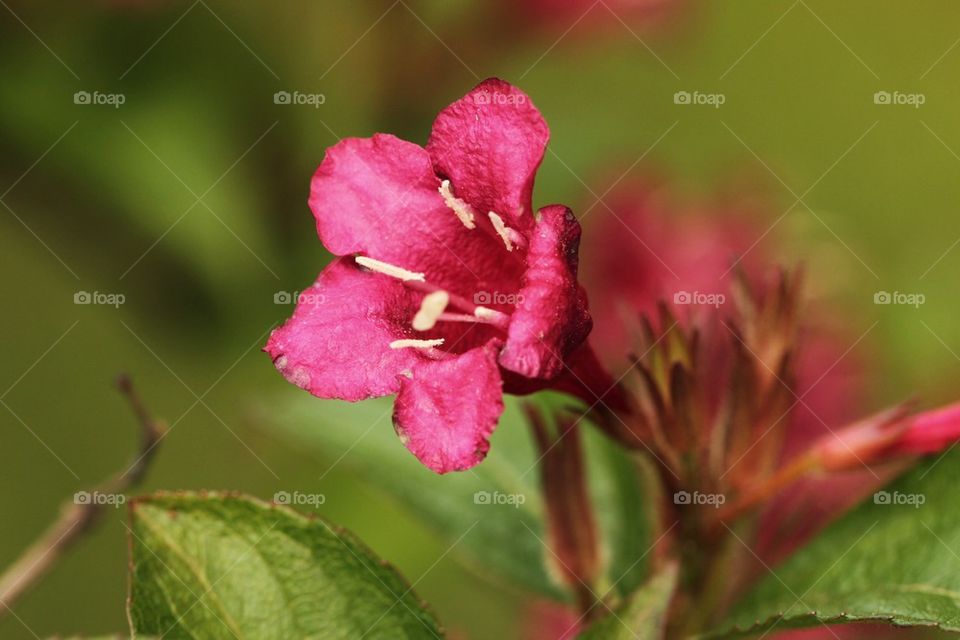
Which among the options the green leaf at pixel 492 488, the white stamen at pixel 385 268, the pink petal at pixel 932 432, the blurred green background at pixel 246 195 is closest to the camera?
the white stamen at pixel 385 268

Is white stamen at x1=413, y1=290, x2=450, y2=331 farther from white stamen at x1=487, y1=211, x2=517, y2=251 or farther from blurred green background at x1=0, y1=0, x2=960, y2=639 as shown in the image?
blurred green background at x1=0, y1=0, x2=960, y2=639

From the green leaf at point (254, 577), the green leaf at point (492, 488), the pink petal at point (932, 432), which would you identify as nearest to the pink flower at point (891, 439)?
the pink petal at point (932, 432)

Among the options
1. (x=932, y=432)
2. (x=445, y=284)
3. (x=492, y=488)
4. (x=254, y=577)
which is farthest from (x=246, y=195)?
(x=932, y=432)

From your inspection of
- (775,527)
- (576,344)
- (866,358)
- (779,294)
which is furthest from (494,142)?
(866,358)

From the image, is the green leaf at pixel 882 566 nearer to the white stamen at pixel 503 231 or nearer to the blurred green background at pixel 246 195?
the white stamen at pixel 503 231

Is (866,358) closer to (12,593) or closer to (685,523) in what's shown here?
(685,523)

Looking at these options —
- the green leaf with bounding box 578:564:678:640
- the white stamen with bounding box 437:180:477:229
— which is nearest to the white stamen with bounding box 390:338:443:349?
the white stamen with bounding box 437:180:477:229
